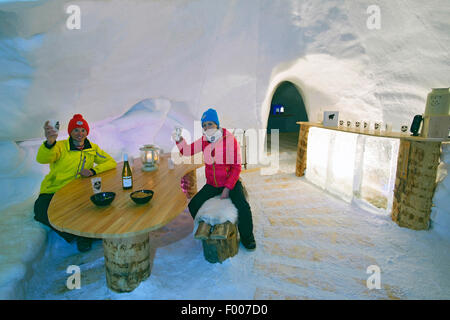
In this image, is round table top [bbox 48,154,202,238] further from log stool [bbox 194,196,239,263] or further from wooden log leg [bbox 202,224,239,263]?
wooden log leg [bbox 202,224,239,263]

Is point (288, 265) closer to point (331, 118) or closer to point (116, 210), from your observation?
point (116, 210)

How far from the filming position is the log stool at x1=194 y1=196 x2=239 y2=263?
225 centimetres

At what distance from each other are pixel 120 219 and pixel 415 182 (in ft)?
10.4

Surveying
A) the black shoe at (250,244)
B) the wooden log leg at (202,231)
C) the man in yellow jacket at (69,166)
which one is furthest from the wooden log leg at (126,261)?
the black shoe at (250,244)

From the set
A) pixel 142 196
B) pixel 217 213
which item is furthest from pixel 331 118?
pixel 142 196

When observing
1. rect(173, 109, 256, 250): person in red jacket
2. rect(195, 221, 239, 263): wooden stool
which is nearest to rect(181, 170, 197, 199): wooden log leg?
rect(173, 109, 256, 250): person in red jacket

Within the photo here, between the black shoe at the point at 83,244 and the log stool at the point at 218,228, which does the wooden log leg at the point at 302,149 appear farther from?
the black shoe at the point at 83,244

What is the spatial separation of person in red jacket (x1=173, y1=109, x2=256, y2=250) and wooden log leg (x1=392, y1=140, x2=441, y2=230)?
6.45 feet

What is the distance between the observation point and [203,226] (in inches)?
89.2

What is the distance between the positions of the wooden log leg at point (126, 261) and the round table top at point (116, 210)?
269 mm

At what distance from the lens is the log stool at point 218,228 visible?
225 centimetres

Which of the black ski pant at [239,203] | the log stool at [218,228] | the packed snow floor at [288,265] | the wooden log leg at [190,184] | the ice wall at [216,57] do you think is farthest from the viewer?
the wooden log leg at [190,184]

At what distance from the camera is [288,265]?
7.82ft
